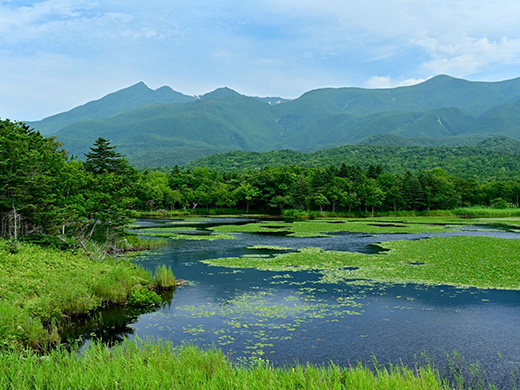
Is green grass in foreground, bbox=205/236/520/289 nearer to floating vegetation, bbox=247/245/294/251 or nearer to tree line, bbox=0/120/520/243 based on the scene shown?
floating vegetation, bbox=247/245/294/251

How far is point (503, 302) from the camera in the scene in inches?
912

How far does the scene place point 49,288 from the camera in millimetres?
21125

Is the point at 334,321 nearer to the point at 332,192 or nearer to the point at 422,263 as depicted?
the point at 422,263

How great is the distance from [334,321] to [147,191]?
328 feet

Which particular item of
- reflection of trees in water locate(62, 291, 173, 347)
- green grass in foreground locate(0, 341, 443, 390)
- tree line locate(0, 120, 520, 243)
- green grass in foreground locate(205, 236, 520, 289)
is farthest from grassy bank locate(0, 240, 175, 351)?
green grass in foreground locate(205, 236, 520, 289)

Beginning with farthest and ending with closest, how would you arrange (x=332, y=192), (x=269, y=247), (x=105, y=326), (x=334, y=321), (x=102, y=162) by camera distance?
(x=332, y=192), (x=269, y=247), (x=102, y=162), (x=334, y=321), (x=105, y=326)

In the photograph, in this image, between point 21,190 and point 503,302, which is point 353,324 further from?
point 21,190

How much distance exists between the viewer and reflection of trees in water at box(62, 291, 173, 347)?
18156 mm

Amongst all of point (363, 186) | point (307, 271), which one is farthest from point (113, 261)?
point (363, 186)

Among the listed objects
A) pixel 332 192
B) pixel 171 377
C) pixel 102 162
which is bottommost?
pixel 171 377

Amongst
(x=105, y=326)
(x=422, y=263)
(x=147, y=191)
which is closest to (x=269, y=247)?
(x=422, y=263)

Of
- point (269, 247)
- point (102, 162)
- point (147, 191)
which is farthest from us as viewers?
point (147, 191)

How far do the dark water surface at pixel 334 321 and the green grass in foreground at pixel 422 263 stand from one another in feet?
7.64

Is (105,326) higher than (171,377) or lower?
lower
